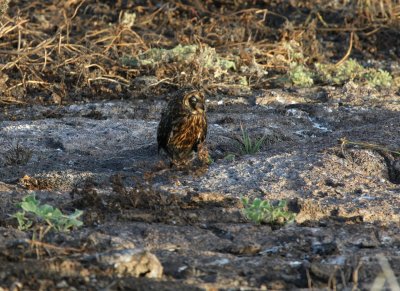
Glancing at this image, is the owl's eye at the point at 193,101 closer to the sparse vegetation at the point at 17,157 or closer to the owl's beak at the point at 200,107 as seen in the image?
the owl's beak at the point at 200,107

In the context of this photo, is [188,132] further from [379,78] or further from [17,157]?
[379,78]

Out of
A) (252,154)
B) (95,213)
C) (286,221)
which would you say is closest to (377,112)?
(252,154)

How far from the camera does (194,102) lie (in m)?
7.17

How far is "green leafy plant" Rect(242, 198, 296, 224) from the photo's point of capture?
568cm

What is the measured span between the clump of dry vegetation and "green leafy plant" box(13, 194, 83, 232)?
4.07 m

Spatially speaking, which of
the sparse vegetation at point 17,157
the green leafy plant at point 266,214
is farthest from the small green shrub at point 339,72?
the green leafy plant at point 266,214

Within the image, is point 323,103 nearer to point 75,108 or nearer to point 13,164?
point 75,108

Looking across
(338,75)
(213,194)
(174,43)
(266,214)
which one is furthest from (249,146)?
(174,43)

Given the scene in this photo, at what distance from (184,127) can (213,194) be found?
1.06 metres

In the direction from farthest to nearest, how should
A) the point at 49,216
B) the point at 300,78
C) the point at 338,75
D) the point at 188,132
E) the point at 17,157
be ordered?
the point at 338,75 < the point at 300,78 < the point at 17,157 < the point at 188,132 < the point at 49,216

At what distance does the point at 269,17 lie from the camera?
39.4ft

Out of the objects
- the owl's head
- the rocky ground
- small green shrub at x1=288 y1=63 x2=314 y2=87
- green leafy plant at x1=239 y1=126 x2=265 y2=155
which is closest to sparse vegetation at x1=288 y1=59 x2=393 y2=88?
small green shrub at x1=288 y1=63 x2=314 y2=87

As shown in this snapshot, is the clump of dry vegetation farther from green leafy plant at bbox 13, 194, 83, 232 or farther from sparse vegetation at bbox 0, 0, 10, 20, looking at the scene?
green leafy plant at bbox 13, 194, 83, 232

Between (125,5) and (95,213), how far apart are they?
6.85 metres
